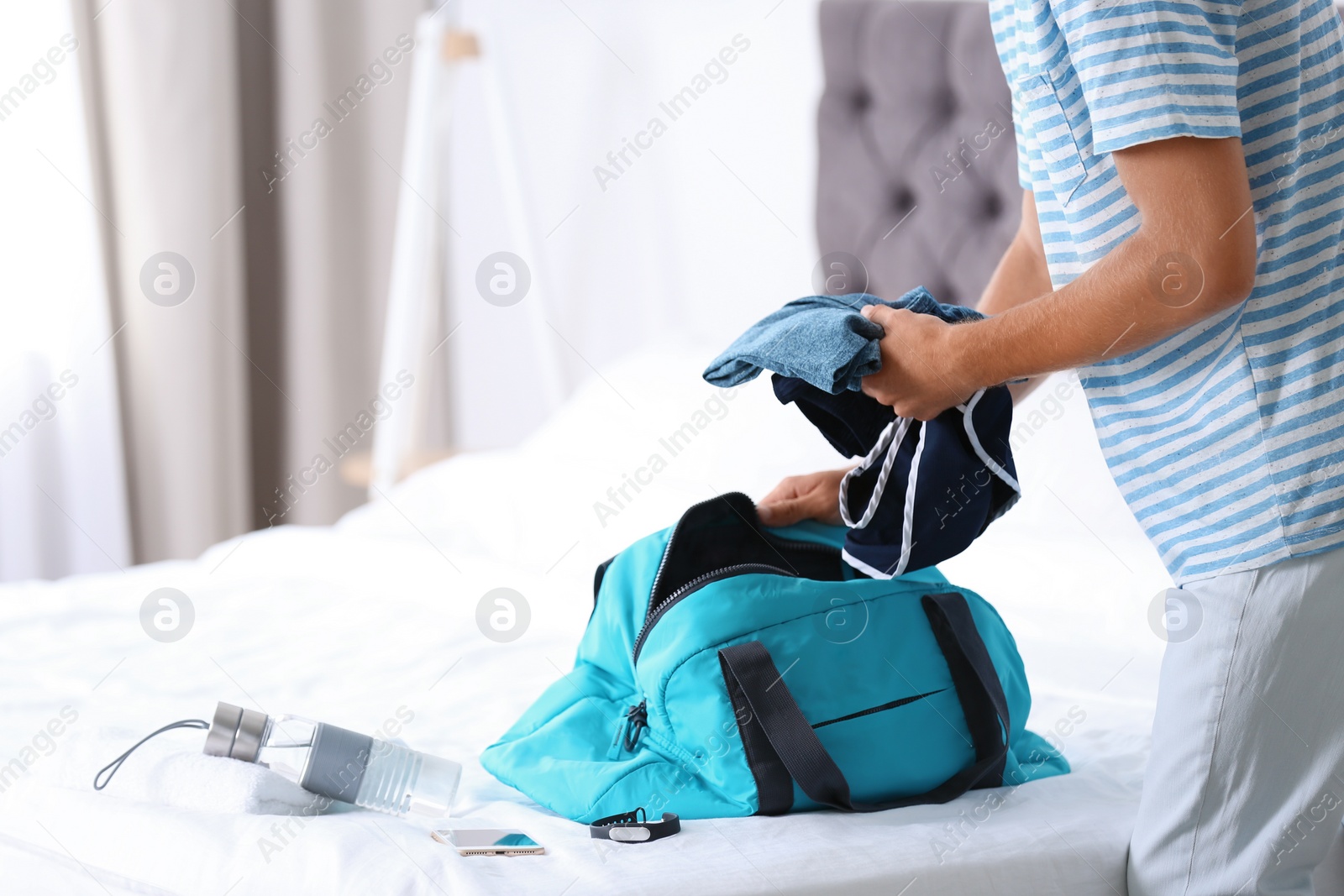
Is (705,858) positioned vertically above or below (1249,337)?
below

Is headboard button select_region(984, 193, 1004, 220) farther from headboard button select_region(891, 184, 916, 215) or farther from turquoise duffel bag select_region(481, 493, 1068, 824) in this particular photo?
turquoise duffel bag select_region(481, 493, 1068, 824)

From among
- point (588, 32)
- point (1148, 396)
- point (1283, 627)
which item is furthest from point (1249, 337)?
point (588, 32)

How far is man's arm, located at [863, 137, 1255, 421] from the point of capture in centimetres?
68

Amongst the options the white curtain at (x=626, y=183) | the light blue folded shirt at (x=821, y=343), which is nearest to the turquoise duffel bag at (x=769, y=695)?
the light blue folded shirt at (x=821, y=343)

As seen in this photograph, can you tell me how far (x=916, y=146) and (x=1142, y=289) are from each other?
1210 mm

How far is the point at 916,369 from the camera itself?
0.78 meters


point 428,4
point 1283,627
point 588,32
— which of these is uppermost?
point 428,4

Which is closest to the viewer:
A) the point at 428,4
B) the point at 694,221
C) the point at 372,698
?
the point at 372,698

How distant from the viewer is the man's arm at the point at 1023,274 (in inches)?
39.3

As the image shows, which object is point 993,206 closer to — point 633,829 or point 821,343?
point 821,343

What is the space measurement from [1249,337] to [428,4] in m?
2.29

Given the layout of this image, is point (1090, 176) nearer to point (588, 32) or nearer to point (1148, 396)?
point (1148, 396)

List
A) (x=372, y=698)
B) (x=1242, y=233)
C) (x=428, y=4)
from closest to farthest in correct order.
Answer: (x=1242, y=233), (x=372, y=698), (x=428, y=4)

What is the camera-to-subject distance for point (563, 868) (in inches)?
28.7
